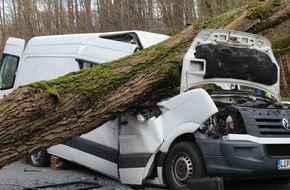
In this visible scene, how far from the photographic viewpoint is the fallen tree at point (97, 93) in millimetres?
5105

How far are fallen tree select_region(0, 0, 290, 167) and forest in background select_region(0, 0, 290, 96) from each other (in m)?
0.47

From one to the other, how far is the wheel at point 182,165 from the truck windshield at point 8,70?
525 cm

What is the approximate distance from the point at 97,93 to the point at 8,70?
16.9ft

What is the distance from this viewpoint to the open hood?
19.3ft

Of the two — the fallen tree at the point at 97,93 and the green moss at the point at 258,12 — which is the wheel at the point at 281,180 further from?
the green moss at the point at 258,12

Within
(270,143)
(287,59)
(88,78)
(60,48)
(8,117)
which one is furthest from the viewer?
(287,59)

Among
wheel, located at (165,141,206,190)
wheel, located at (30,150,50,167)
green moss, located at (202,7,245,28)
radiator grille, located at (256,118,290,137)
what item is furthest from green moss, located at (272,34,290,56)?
wheel, located at (30,150,50,167)

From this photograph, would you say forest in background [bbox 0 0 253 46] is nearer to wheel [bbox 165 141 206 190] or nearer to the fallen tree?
the fallen tree

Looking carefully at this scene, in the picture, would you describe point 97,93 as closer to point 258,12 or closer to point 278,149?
point 278,149

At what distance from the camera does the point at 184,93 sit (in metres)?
5.83

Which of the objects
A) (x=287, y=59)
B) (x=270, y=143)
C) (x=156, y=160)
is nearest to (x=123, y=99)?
(x=156, y=160)

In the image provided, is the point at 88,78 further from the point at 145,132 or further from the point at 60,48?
the point at 60,48

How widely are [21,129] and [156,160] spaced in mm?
1919

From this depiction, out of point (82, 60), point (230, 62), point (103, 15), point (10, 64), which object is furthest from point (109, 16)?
point (230, 62)
